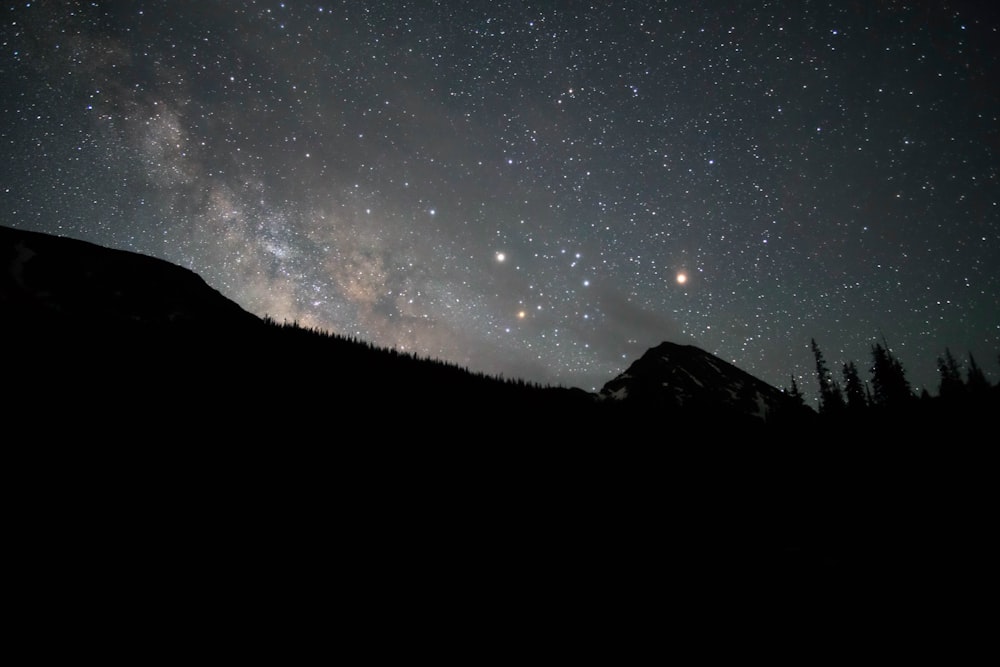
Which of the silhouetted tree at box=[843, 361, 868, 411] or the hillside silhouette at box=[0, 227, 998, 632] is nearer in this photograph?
the hillside silhouette at box=[0, 227, 998, 632]

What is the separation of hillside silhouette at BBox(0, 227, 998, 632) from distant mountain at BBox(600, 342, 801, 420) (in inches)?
542

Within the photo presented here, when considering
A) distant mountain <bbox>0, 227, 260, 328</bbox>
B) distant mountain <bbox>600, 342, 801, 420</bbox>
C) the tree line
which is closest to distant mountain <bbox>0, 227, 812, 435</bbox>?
distant mountain <bbox>0, 227, 260, 328</bbox>

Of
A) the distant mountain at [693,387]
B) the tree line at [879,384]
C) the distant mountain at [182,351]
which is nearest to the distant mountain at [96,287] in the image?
the distant mountain at [182,351]

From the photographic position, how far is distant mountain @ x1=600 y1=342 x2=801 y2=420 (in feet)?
112

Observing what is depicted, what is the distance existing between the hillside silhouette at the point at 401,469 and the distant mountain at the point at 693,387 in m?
13.8

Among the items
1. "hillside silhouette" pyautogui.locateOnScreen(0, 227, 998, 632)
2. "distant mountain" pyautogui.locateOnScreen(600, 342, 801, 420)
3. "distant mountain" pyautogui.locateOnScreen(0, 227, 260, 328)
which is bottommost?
"hillside silhouette" pyautogui.locateOnScreen(0, 227, 998, 632)

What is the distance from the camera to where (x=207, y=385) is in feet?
38.1

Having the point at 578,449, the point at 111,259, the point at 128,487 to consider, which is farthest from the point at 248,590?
the point at 111,259

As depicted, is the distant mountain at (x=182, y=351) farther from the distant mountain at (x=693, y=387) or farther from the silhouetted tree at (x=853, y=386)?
the silhouetted tree at (x=853, y=386)

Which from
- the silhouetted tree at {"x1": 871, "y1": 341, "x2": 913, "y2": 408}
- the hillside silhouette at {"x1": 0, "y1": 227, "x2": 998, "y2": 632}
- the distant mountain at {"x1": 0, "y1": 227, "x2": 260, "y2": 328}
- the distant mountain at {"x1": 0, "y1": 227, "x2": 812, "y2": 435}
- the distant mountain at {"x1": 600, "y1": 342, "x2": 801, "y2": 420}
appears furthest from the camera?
the silhouetted tree at {"x1": 871, "y1": 341, "x2": 913, "y2": 408}

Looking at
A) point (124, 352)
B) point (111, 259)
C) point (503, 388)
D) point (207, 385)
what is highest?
point (111, 259)

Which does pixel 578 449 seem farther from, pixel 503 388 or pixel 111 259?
pixel 111 259

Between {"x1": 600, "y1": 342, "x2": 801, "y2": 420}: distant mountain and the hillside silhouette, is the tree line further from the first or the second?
the hillside silhouette

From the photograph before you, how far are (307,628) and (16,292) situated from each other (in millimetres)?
17116
